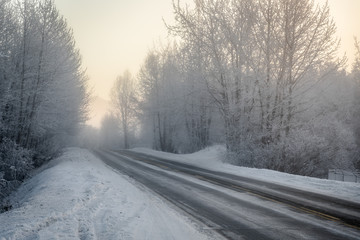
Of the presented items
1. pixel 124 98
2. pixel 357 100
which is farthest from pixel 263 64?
pixel 124 98

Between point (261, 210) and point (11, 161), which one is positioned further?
point (11, 161)

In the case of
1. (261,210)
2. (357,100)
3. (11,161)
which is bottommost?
(261,210)

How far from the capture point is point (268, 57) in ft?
64.3

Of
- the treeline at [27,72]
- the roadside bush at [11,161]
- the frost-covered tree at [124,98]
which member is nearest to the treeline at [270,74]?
the treeline at [27,72]

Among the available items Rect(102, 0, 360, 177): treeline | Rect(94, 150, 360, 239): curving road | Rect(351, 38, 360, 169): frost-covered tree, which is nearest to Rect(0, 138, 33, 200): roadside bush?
Rect(94, 150, 360, 239): curving road

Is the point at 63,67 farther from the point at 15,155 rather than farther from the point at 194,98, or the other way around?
the point at 194,98

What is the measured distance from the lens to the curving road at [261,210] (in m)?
6.13

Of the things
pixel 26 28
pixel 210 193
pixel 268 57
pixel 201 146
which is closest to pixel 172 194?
pixel 210 193

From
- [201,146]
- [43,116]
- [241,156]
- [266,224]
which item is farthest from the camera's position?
[201,146]

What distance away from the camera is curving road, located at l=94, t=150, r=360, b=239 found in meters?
6.13

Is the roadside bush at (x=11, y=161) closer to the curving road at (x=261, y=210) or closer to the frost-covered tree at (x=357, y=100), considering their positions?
the curving road at (x=261, y=210)

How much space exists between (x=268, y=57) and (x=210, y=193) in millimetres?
12526

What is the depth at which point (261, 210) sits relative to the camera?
25.8ft

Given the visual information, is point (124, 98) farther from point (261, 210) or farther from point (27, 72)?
point (261, 210)
